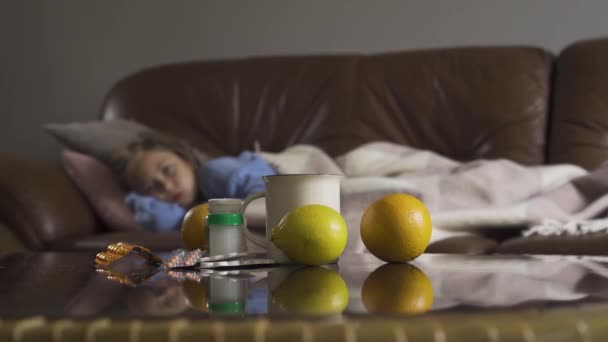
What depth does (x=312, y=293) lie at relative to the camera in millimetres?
542

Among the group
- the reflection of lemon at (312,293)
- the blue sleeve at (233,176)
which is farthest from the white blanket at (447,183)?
the reflection of lemon at (312,293)

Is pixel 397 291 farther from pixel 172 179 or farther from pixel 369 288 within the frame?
pixel 172 179

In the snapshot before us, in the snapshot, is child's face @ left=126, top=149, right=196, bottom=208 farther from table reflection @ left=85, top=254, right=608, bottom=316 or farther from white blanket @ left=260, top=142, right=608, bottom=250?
table reflection @ left=85, top=254, right=608, bottom=316

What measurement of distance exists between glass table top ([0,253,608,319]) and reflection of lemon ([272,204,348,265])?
19 millimetres

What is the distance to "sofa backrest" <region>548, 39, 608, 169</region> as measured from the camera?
1.96 meters

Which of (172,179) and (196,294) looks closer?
(196,294)

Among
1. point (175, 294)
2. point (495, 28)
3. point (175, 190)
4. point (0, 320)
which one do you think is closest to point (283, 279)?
point (175, 294)

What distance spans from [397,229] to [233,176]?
1185 millimetres

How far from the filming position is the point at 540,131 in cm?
204

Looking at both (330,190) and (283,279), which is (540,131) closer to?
(330,190)

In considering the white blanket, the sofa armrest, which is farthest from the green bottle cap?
the sofa armrest

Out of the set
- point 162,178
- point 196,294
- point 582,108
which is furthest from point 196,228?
point 582,108

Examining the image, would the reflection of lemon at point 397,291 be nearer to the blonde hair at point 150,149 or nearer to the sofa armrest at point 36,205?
the sofa armrest at point 36,205

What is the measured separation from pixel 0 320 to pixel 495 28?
2341 millimetres
